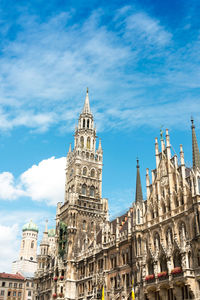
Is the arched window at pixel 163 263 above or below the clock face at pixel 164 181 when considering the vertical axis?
below

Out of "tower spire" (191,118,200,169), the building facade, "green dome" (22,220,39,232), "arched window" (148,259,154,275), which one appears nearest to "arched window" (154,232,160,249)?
"arched window" (148,259,154,275)

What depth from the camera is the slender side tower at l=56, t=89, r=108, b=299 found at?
73.3 m

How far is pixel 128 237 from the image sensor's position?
181 ft

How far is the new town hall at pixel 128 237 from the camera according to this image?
43.2 metres

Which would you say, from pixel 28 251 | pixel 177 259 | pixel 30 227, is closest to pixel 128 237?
pixel 177 259

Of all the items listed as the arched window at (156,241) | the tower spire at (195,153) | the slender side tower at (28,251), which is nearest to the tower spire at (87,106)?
the tower spire at (195,153)

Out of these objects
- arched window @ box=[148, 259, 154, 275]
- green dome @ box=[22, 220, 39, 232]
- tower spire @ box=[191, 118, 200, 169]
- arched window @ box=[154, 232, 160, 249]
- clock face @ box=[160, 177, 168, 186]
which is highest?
green dome @ box=[22, 220, 39, 232]

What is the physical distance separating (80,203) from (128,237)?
82.2ft

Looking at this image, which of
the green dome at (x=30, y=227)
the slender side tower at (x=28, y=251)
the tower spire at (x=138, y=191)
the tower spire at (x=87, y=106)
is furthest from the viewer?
the green dome at (x=30, y=227)

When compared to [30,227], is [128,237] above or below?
below

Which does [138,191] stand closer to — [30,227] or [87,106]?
[87,106]

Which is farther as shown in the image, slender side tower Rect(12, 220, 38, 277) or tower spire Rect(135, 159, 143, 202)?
slender side tower Rect(12, 220, 38, 277)

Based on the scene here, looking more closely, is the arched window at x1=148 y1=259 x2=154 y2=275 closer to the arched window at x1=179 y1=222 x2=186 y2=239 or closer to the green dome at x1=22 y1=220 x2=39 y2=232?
the arched window at x1=179 y1=222 x2=186 y2=239

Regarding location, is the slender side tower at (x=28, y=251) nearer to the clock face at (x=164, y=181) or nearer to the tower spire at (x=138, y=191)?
the tower spire at (x=138, y=191)
